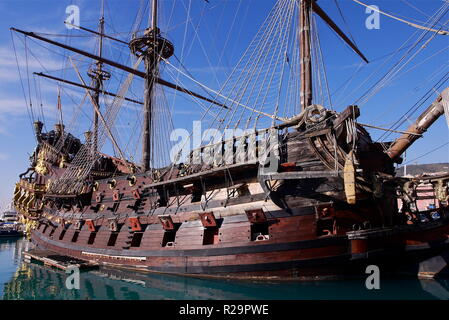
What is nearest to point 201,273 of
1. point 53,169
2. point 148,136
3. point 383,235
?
point 383,235

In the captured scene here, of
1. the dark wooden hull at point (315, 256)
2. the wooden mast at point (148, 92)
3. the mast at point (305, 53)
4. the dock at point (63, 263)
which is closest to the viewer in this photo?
the dark wooden hull at point (315, 256)

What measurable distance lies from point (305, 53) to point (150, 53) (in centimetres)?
1470

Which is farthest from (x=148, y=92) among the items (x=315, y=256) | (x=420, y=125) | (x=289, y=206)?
(x=420, y=125)

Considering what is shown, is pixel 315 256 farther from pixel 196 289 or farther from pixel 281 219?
pixel 196 289

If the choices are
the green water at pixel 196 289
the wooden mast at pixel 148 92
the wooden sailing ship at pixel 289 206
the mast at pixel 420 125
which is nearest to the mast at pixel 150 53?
the wooden mast at pixel 148 92

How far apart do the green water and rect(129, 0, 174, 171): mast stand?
11430 millimetres

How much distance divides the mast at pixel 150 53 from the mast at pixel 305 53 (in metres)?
12.0

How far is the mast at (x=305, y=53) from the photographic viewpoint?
14922 mm

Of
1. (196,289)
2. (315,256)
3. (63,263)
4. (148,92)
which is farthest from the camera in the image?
(148,92)

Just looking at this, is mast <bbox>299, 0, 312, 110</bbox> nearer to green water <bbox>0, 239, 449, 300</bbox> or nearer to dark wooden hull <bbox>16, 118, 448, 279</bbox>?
dark wooden hull <bbox>16, 118, 448, 279</bbox>

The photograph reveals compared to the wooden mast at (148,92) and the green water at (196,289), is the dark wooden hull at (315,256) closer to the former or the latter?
the green water at (196,289)

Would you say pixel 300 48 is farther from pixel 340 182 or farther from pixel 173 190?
pixel 173 190

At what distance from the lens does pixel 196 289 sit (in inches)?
482
